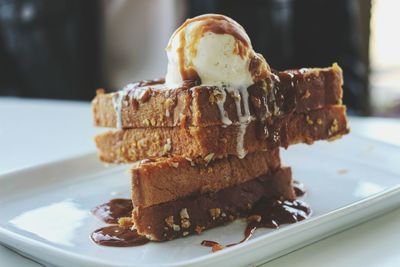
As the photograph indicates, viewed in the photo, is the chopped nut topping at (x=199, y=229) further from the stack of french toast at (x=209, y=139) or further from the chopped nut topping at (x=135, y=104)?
the chopped nut topping at (x=135, y=104)

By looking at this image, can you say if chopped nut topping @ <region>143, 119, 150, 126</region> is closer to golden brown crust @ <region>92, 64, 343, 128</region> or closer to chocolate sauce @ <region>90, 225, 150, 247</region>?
golden brown crust @ <region>92, 64, 343, 128</region>

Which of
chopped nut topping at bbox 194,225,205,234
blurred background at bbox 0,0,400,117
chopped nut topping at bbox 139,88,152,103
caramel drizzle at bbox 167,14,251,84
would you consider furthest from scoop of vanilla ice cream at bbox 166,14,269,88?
blurred background at bbox 0,0,400,117

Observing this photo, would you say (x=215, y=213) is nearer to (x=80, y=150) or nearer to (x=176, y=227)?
(x=176, y=227)

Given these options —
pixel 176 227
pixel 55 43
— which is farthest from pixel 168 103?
pixel 55 43

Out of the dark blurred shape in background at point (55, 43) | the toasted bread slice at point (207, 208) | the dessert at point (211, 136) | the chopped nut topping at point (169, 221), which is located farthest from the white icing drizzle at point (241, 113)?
the dark blurred shape in background at point (55, 43)

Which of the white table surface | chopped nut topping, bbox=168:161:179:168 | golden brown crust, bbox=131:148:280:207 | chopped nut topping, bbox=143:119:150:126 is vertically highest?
chopped nut topping, bbox=143:119:150:126

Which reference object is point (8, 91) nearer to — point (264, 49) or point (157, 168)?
point (264, 49)

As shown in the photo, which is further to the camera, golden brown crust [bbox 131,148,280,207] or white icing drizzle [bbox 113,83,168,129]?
white icing drizzle [bbox 113,83,168,129]
